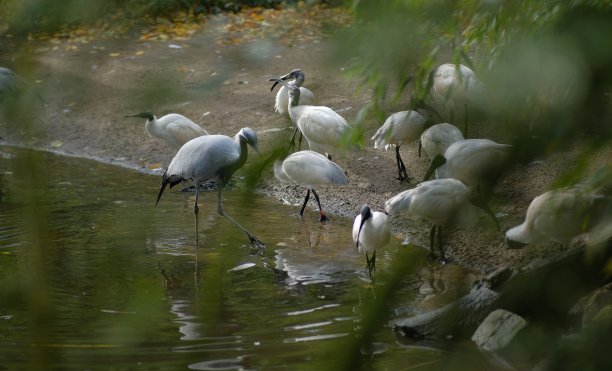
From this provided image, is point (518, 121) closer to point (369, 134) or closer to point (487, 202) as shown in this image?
point (487, 202)

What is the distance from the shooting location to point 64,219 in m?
6.53

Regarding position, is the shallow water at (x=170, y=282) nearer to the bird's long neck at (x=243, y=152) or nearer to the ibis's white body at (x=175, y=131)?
the bird's long neck at (x=243, y=152)

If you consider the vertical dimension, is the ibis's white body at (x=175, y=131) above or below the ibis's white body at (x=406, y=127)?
below

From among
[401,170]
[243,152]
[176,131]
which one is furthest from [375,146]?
[243,152]

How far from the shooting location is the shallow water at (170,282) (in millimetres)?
937

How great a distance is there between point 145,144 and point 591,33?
29.1 ft

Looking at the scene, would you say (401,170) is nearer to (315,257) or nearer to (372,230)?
(315,257)

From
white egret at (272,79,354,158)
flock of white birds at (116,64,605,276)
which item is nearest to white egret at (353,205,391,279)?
flock of white birds at (116,64,605,276)

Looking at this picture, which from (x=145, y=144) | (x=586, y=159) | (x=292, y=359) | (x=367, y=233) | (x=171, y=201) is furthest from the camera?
(x=145, y=144)

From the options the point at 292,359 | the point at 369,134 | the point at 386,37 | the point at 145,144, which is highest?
the point at 386,37

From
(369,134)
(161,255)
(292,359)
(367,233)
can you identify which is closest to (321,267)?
(367,233)

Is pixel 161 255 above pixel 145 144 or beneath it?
above

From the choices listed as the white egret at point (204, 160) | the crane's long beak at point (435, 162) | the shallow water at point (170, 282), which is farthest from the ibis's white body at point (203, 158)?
the crane's long beak at point (435, 162)

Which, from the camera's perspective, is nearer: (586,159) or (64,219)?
(586,159)
